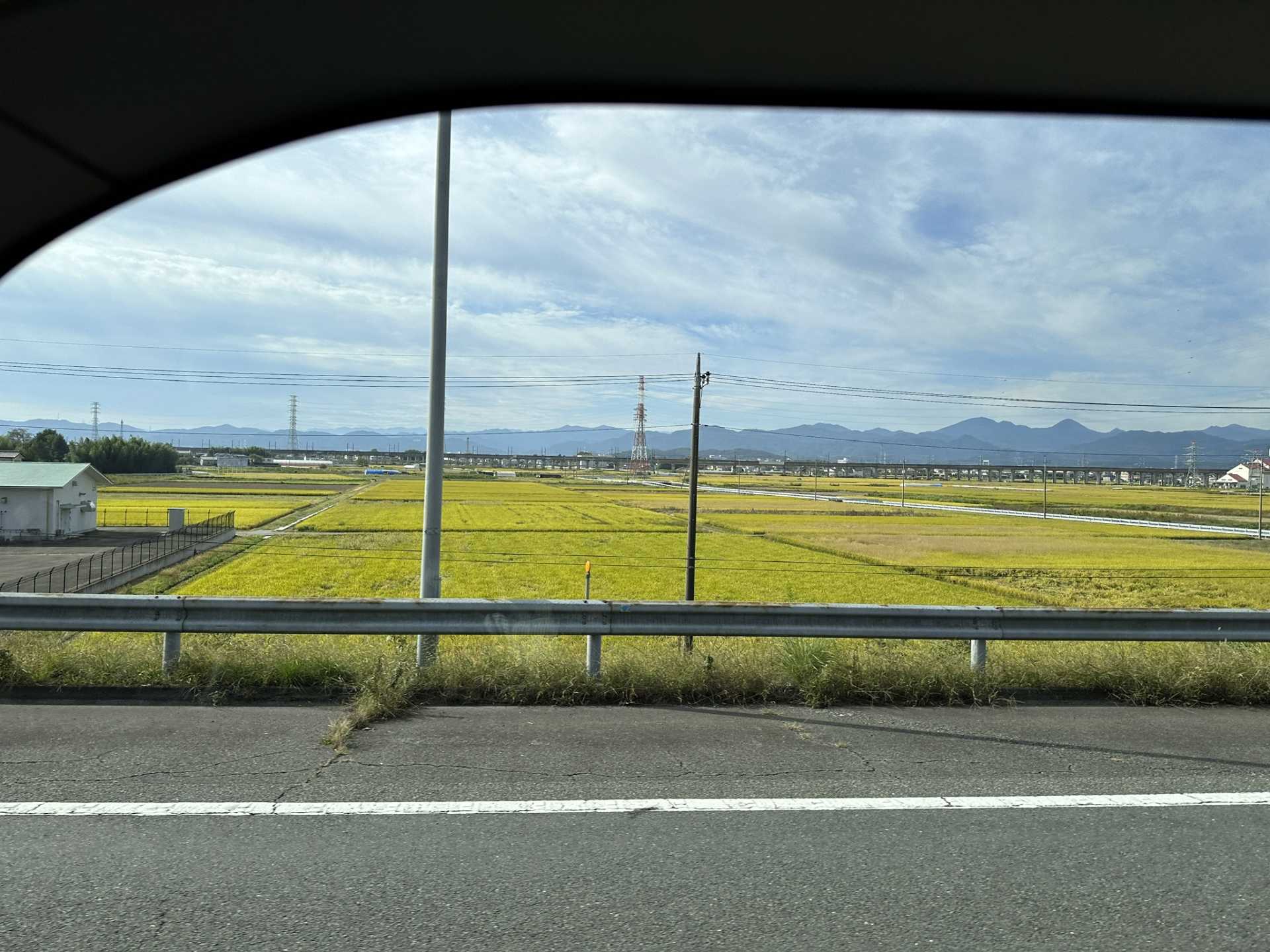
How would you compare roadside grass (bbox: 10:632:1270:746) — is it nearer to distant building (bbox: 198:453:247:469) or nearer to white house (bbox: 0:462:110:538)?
white house (bbox: 0:462:110:538)

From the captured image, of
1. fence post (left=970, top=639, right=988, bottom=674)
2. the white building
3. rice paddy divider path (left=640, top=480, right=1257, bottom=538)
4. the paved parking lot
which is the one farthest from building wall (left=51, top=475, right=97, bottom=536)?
the white building

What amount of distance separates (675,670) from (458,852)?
3.40 metres

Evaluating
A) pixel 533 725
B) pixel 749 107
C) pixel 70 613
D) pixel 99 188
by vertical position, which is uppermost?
pixel 749 107

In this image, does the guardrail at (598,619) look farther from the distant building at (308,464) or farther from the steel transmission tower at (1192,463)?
the steel transmission tower at (1192,463)

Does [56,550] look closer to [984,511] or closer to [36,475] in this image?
[36,475]

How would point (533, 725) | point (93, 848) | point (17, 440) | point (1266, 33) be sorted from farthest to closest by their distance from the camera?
point (17, 440), point (533, 725), point (93, 848), point (1266, 33)

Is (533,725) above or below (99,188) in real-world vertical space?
below

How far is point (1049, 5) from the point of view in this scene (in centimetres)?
168

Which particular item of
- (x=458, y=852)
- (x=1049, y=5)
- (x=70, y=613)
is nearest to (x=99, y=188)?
(x=1049, y=5)

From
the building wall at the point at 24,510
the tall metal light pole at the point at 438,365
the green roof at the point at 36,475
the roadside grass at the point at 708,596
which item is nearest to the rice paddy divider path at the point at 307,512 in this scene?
the roadside grass at the point at 708,596

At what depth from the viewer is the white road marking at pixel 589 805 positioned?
14.9 feet

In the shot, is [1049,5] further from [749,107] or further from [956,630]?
[956,630]

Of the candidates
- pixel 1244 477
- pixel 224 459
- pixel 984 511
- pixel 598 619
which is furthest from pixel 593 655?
pixel 1244 477

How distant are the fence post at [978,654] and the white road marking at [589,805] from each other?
8.32 feet
